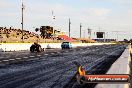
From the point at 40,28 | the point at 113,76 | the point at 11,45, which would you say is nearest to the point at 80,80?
the point at 113,76

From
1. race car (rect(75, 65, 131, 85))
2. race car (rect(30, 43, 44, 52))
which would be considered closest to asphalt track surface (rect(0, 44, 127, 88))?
race car (rect(75, 65, 131, 85))

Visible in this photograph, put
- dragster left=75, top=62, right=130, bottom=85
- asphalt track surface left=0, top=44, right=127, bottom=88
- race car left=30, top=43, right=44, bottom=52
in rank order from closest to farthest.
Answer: dragster left=75, top=62, right=130, bottom=85 < asphalt track surface left=0, top=44, right=127, bottom=88 < race car left=30, top=43, right=44, bottom=52

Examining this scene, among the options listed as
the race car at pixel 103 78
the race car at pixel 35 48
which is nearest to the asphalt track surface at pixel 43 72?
the race car at pixel 103 78

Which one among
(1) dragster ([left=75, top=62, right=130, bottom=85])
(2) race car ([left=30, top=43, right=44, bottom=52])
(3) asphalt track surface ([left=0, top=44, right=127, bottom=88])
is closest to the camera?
(1) dragster ([left=75, top=62, right=130, bottom=85])

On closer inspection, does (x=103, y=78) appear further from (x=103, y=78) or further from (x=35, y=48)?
(x=35, y=48)

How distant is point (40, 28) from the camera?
157125 millimetres

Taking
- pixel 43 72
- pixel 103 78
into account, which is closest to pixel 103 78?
pixel 103 78

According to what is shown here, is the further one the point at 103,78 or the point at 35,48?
the point at 35,48

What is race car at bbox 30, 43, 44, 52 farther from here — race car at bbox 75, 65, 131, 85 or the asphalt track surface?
race car at bbox 75, 65, 131, 85

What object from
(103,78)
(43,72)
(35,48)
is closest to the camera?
(103,78)

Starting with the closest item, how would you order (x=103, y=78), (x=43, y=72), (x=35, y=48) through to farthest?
(x=103, y=78) < (x=43, y=72) < (x=35, y=48)

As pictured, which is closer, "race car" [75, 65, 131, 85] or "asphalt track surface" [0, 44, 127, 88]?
"race car" [75, 65, 131, 85]

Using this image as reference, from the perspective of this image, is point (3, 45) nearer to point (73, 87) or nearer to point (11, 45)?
point (11, 45)

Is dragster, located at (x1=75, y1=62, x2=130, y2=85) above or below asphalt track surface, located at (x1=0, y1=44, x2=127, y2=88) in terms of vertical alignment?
above
